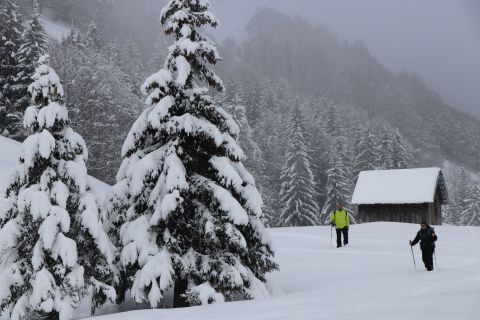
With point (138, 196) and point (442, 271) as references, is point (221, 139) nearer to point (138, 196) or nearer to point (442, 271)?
point (138, 196)

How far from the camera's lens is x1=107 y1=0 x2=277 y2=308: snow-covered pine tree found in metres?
12.1

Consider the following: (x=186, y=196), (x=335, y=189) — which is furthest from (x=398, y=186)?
(x=186, y=196)

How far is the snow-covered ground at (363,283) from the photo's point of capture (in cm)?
767

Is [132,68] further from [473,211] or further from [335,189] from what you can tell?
[473,211]

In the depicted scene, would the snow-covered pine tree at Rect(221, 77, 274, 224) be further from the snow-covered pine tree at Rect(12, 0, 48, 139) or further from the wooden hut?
the snow-covered pine tree at Rect(12, 0, 48, 139)

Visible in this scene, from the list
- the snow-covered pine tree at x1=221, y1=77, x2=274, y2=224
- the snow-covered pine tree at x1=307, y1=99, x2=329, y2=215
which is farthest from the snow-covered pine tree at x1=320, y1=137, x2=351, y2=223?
the snow-covered pine tree at x1=221, y1=77, x2=274, y2=224

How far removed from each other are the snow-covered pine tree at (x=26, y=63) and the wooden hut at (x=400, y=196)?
28.1 meters

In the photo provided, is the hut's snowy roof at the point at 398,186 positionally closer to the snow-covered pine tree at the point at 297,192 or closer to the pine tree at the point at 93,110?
the snow-covered pine tree at the point at 297,192

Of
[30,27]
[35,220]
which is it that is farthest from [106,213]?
[30,27]

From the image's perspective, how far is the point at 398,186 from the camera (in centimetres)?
4338

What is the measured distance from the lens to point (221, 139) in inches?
499

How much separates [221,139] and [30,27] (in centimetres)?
3158

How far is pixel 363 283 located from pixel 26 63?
3301 centimetres

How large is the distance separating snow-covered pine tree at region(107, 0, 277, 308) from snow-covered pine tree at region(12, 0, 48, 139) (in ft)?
85.1
